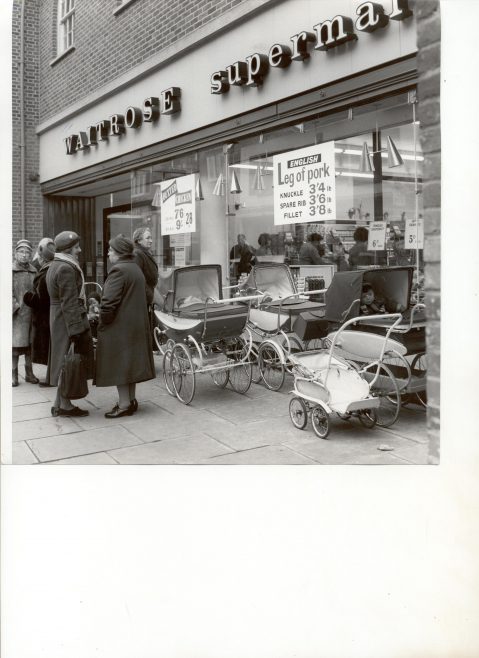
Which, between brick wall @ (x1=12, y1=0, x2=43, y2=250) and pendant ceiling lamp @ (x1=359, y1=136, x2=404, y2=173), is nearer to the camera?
brick wall @ (x1=12, y1=0, x2=43, y2=250)

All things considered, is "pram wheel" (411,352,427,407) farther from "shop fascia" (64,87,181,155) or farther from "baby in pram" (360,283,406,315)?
"shop fascia" (64,87,181,155)

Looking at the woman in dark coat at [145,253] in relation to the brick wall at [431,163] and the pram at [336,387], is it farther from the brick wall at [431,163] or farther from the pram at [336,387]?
the brick wall at [431,163]

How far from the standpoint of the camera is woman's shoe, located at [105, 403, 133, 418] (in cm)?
577

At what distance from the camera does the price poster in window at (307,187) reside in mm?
5648

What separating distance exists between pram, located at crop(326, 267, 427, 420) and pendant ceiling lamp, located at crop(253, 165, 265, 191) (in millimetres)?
2077

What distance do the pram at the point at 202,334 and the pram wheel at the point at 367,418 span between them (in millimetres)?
1579

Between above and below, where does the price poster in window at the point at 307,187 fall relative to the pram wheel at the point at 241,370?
above

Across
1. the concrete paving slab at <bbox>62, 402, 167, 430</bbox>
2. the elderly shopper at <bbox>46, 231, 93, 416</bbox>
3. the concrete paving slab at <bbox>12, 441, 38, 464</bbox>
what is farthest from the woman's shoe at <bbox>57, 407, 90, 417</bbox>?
the concrete paving slab at <bbox>12, 441, 38, 464</bbox>

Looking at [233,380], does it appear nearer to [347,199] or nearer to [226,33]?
[347,199]

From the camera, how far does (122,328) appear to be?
639 cm

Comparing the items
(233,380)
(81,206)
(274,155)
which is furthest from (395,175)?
(81,206)

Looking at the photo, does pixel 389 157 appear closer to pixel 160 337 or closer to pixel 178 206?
pixel 178 206

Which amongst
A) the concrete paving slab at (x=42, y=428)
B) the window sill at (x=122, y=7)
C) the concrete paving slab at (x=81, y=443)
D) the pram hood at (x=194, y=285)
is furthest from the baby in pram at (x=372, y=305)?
the window sill at (x=122, y=7)
